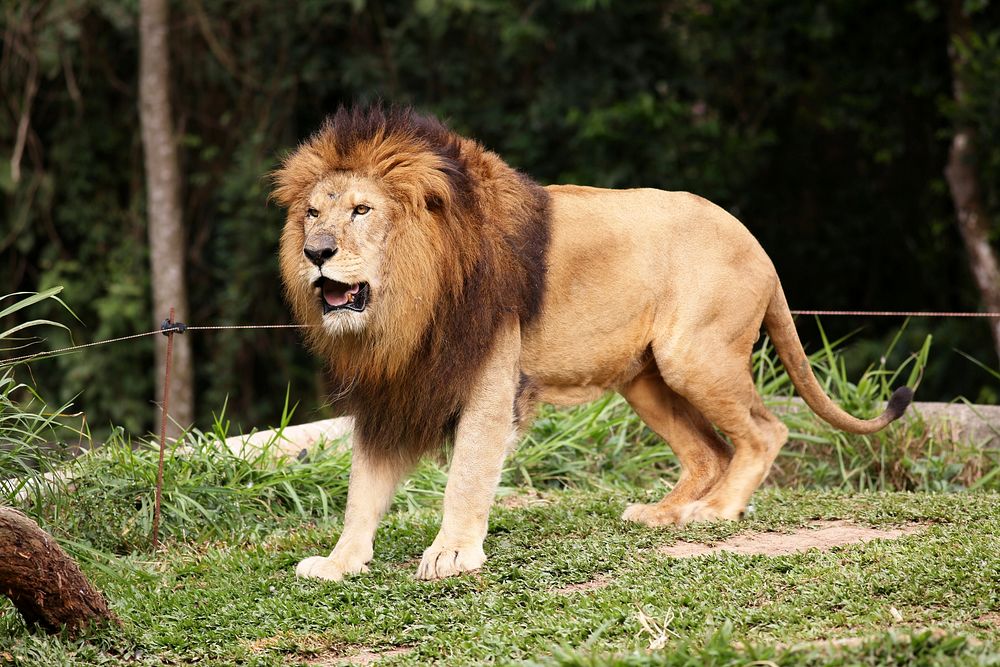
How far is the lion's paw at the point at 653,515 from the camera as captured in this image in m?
5.23

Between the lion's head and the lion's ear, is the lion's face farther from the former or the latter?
the lion's ear

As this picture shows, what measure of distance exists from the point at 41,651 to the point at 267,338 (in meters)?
9.16

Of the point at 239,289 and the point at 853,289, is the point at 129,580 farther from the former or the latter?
the point at 853,289

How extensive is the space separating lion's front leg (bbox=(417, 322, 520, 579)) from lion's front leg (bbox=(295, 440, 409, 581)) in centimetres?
26

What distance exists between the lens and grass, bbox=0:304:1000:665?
3.72m

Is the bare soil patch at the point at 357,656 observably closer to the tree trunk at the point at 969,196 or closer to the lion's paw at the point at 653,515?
the lion's paw at the point at 653,515

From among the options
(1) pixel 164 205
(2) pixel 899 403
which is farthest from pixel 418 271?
(1) pixel 164 205

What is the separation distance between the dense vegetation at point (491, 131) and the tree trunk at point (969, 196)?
0.30 metres

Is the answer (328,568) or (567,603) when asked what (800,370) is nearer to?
(567,603)

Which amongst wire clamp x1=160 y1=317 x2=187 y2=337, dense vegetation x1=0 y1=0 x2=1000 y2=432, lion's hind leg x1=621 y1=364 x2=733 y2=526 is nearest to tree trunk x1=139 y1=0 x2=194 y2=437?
dense vegetation x1=0 y1=0 x2=1000 y2=432

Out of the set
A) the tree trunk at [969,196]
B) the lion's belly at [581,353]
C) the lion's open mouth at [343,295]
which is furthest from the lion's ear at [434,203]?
the tree trunk at [969,196]

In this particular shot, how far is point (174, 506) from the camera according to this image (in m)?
5.60

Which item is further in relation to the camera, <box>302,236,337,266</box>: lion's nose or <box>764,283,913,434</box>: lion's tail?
<box>764,283,913,434</box>: lion's tail

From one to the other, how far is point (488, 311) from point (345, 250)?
59 cm
